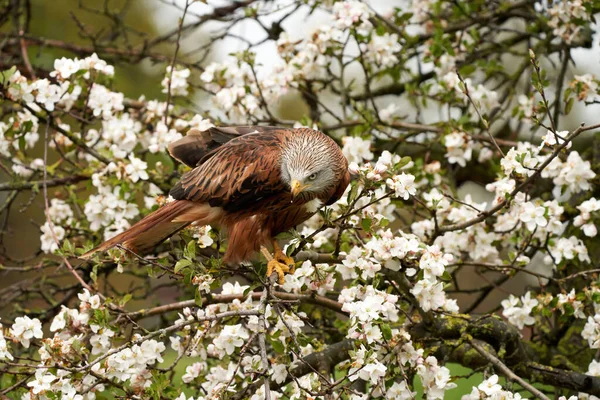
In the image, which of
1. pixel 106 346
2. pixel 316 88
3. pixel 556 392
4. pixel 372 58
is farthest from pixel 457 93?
pixel 106 346

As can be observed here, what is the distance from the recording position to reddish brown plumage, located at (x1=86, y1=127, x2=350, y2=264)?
3.38 m

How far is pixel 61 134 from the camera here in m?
4.44

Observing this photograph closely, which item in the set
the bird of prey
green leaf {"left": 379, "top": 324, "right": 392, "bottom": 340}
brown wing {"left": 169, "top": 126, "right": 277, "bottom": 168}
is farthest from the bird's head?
green leaf {"left": 379, "top": 324, "right": 392, "bottom": 340}

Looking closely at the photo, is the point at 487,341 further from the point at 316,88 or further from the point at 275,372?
the point at 316,88

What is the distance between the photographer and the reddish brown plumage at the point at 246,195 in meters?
3.38

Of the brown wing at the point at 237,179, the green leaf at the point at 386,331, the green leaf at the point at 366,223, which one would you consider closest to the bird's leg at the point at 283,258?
the brown wing at the point at 237,179

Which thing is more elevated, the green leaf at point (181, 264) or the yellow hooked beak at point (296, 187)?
the yellow hooked beak at point (296, 187)

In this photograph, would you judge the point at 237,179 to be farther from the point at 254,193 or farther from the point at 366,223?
the point at 366,223

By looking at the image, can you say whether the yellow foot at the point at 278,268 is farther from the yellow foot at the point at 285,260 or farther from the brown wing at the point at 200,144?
the brown wing at the point at 200,144

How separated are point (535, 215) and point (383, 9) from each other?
2.91 metres

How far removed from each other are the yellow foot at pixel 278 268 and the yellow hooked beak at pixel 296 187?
1.05ft

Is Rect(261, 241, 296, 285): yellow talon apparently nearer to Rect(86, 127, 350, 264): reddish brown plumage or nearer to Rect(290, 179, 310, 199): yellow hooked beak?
Rect(86, 127, 350, 264): reddish brown plumage

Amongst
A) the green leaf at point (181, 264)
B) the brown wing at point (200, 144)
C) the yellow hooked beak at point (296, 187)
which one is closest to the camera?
the green leaf at point (181, 264)

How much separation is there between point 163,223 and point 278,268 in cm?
57
